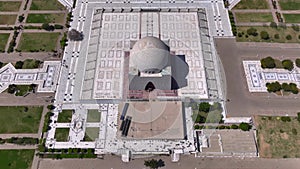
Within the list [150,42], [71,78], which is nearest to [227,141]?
[150,42]

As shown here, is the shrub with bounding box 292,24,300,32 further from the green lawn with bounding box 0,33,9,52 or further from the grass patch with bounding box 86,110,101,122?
the green lawn with bounding box 0,33,9,52

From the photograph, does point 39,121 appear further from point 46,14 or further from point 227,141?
point 227,141

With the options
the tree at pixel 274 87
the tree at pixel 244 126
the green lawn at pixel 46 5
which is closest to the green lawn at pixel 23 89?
the green lawn at pixel 46 5

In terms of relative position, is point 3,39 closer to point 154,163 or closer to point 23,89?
point 23,89

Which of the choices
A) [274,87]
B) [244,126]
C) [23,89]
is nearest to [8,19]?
[23,89]

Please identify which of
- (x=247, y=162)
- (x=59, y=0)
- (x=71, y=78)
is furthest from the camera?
(x=59, y=0)

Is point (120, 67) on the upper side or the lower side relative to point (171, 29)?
lower

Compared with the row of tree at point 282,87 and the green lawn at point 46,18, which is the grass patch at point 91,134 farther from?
the row of tree at point 282,87

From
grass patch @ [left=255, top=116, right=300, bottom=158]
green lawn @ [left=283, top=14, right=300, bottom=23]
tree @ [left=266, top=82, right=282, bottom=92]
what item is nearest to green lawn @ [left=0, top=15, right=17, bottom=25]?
grass patch @ [left=255, top=116, right=300, bottom=158]
